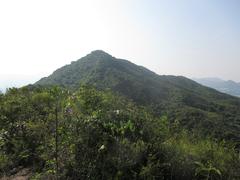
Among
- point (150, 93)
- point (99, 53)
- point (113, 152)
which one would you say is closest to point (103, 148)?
point (113, 152)

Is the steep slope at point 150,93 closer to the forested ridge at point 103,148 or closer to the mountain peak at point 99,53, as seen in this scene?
the mountain peak at point 99,53

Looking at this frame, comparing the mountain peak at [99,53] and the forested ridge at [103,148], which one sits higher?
the mountain peak at [99,53]

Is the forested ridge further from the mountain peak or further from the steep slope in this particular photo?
the mountain peak

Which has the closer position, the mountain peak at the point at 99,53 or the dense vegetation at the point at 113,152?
the dense vegetation at the point at 113,152

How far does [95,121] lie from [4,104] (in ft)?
12.7

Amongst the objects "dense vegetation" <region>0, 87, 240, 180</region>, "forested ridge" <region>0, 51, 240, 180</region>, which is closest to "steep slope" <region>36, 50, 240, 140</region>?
"forested ridge" <region>0, 51, 240, 180</region>

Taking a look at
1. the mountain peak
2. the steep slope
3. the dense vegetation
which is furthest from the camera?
the mountain peak

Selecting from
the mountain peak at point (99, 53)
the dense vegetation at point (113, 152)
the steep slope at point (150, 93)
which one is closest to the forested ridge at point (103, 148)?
the dense vegetation at point (113, 152)

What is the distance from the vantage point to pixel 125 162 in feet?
13.4

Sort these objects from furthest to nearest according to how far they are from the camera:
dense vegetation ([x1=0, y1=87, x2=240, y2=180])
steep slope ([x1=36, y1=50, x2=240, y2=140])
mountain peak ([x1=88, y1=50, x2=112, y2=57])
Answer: mountain peak ([x1=88, y1=50, x2=112, y2=57]) < steep slope ([x1=36, y1=50, x2=240, y2=140]) < dense vegetation ([x1=0, y1=87, x2=240, y2=180])

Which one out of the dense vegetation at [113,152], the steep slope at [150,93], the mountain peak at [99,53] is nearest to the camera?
the dense vegetation at [113,152]

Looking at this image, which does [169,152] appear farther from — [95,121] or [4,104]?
[4,104]

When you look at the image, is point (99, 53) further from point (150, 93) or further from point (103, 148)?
point (103, 148)

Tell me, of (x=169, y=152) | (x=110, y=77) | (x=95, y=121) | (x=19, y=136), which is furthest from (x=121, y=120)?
(x=110, y=77)
